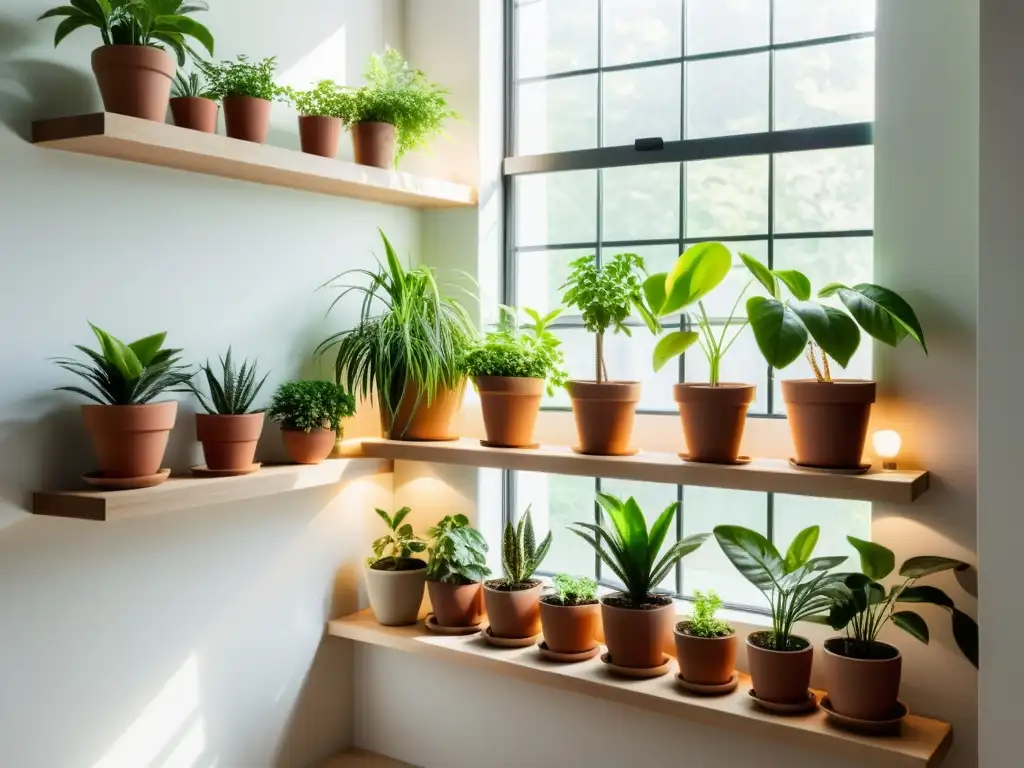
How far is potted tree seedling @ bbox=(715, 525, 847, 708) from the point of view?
218 centimetres

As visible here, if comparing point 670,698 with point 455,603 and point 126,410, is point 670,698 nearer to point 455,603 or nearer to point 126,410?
point 455,603

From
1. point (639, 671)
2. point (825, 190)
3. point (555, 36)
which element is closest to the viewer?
point (639, 671)

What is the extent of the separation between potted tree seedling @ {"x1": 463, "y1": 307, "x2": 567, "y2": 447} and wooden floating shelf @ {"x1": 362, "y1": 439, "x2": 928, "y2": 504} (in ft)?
0.23

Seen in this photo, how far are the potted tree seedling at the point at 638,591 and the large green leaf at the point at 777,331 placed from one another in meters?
0.59

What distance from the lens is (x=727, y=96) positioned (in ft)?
8.71

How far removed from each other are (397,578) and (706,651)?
37.2 inches

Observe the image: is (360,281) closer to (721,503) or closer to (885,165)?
(721,503)

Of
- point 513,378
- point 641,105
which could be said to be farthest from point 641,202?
point 513,378

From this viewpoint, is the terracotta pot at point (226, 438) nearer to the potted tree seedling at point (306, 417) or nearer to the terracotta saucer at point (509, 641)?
the potted tree seedling at point (306, 417)

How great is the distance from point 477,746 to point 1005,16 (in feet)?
7.46

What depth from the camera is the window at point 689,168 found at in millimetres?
2498

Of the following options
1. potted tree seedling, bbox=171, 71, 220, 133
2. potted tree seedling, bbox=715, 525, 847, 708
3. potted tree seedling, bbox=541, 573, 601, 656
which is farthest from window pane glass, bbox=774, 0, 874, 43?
potted tree seedling, bbox=541, 573, 601, 656

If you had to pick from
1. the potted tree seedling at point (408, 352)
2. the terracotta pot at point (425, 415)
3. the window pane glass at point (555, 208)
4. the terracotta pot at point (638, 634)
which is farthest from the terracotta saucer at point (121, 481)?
the window pane glass at point (555, 208)

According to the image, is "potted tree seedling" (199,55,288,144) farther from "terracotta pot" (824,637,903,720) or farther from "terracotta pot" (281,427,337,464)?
"terracotta pot" (824,637,903,720)
